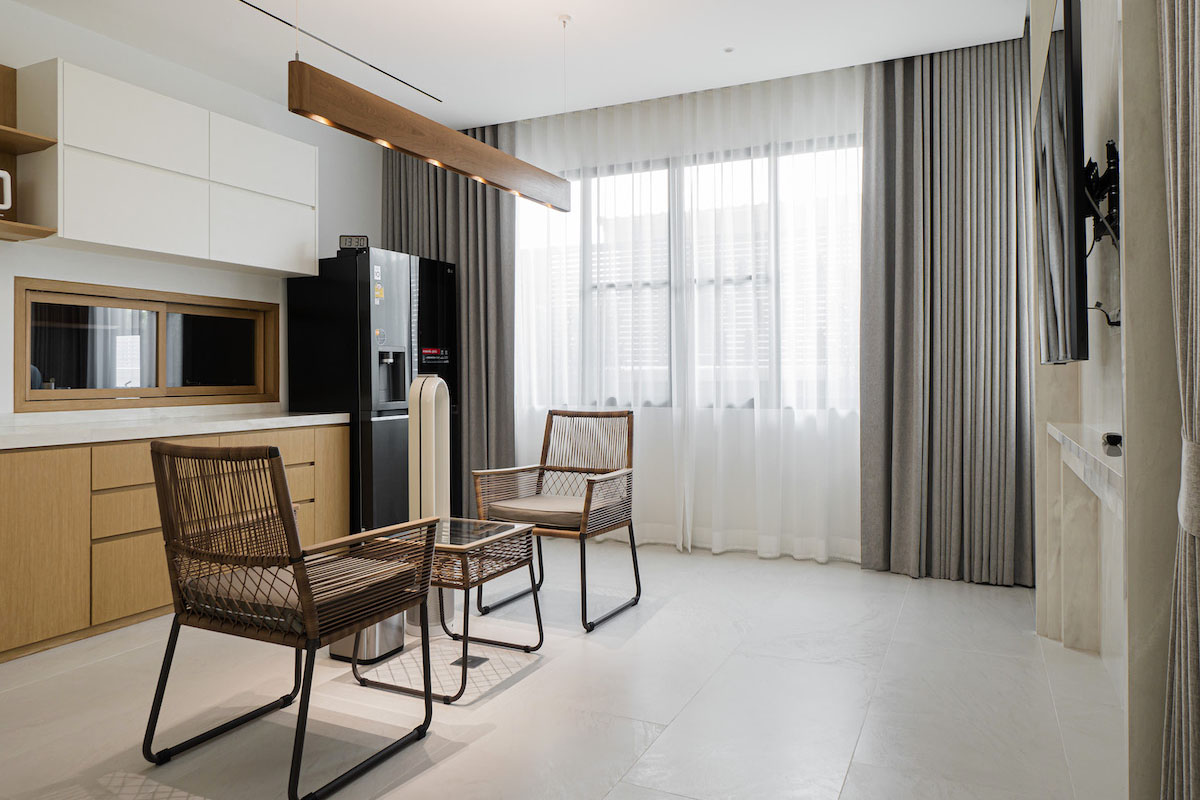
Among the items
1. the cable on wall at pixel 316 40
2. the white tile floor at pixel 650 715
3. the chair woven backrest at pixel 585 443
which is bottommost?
the white tile floor at pixel 650 715

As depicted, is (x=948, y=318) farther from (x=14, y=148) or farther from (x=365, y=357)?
(x=14, y=148)

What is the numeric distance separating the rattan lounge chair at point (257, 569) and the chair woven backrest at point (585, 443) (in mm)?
1740

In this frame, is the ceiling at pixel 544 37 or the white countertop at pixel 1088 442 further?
the ceiling at pixel 544 37

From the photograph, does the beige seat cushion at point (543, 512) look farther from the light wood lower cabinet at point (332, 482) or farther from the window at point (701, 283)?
the window at point (701, 283)

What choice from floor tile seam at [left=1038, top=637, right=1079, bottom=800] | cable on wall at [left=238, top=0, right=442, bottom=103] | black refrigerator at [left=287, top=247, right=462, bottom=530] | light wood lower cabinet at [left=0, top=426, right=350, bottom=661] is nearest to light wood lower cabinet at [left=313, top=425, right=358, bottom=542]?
black refrigerator at [left=287, top=247, right=462, bottom=530]

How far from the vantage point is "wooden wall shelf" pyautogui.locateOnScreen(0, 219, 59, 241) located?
2.95m

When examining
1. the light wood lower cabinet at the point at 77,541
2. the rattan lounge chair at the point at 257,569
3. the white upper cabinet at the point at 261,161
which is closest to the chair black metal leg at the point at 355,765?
the rattan lounge chair at the point at 257,569

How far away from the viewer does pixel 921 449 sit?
3.86m

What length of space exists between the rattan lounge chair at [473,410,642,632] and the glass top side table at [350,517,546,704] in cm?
35

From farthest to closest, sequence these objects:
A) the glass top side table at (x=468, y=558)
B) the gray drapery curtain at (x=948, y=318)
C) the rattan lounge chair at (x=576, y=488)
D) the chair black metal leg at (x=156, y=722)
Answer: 1. the gray drapery curtain at (x=948, y=318)
2. the rattan lounge chair at (x=576, y=488)
3. the glass top side table at (x=468, y=558)
4. the chair black metal leg at (x=156, y=722)

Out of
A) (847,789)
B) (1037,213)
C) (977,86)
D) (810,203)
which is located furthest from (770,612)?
(977,86)

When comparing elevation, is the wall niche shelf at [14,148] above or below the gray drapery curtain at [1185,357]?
above

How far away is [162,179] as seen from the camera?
3.50 m

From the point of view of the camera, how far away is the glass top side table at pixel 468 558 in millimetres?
2395
